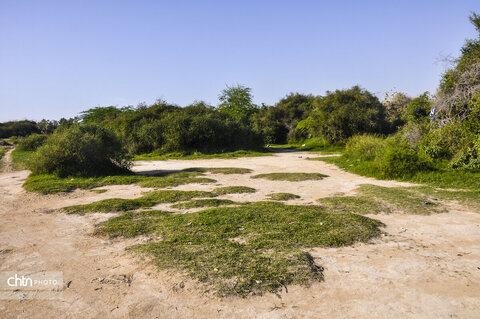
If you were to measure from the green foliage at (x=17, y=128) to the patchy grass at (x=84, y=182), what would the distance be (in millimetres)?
48628

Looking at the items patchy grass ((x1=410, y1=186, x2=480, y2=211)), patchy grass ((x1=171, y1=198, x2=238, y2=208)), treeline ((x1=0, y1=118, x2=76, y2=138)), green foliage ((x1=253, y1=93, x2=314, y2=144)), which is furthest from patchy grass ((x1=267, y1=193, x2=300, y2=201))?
treeline ((x1=0, y1=118, x2=76, y2=138))

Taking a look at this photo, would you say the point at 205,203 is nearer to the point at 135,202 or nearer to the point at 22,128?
the point at 135,202

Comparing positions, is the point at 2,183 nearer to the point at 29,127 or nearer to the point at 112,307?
the point at 112,307

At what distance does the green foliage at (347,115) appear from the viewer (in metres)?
25.7

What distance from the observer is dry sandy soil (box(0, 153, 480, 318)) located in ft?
10.0

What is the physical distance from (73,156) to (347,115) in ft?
67.8

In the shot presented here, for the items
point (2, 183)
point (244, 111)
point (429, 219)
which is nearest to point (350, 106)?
point (244, 111)

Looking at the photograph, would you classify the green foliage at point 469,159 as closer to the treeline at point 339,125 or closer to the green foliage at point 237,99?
the treeline at point 339,125

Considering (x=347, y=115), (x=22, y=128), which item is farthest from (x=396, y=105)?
(x=22, y=128)

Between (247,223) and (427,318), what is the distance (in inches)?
124

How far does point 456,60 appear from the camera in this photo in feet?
38.9

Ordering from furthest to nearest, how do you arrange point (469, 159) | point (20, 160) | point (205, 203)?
1. point (20, 160)
2. point (469, 159)
3. point (205, 203)

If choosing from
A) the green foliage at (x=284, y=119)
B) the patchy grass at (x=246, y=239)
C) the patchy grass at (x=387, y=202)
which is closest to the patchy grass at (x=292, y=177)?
the patchy grass at (x=387, y=202)

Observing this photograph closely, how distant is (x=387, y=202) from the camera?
23.3 feet
